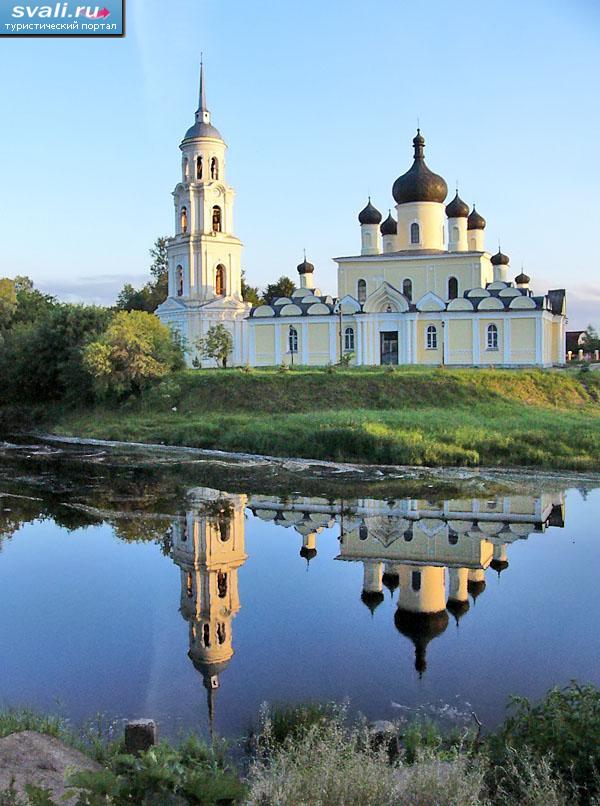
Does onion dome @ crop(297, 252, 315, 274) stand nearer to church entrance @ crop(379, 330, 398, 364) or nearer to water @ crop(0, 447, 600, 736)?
church entrance @ crop(379, 330, 398, 364)

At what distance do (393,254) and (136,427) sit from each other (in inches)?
618

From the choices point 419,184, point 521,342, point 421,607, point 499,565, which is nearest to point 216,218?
point 419,184

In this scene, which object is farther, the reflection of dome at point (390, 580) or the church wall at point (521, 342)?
the church wall at point (521, 342)

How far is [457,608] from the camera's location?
408 inches

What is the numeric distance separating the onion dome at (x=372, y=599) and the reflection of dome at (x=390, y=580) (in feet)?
0.69

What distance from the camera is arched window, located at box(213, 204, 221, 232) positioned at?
131ft

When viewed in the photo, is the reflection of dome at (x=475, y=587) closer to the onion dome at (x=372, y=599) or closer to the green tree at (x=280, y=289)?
the onion dome at (x=372, y=599)

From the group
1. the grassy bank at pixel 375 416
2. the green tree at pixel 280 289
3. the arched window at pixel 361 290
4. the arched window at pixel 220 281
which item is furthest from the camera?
the green tree at pixel 280 289

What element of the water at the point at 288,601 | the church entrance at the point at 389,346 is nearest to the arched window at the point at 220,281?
the church entrance at the point at 389,346

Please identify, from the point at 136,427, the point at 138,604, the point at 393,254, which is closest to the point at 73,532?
the point at 138,604

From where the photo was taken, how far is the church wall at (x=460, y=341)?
115 ft

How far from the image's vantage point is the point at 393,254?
125 ft

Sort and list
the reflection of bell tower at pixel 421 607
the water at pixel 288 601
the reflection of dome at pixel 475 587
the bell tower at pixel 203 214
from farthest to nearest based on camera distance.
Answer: the bell tower at pixel 203 214 < the reflection of dome at pixel 475 587 < the reflection of bell tower at pixel 421 607 < the water at pixel 288 601

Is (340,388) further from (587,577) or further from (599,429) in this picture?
(587,577)
